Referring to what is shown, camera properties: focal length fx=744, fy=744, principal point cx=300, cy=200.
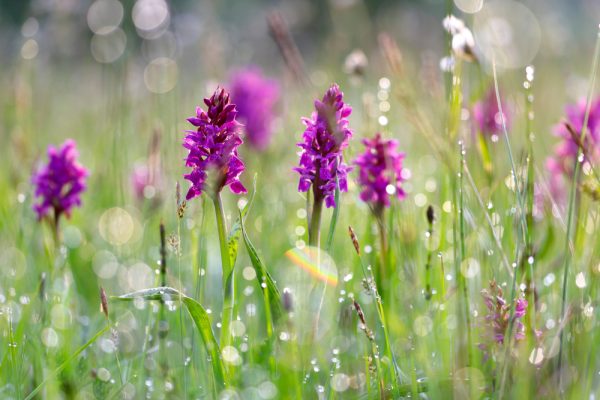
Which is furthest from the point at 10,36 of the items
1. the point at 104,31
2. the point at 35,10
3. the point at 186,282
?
the point at 186,282

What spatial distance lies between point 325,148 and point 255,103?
2758mm

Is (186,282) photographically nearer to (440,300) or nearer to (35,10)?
(440,300)

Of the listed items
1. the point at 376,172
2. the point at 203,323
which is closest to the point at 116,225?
the point at 376,172

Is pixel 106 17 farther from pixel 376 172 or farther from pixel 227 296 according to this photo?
pixel 227 296

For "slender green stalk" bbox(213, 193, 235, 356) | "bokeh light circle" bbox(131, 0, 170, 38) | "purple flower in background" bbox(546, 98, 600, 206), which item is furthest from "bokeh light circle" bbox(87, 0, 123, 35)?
"slender green stalk" bbox(213, 193, 235, 356)

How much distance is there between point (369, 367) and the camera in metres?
1.49

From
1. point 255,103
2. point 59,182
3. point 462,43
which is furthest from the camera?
point 255,103

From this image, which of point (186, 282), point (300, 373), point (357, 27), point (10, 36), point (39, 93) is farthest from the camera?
point (10, 36)

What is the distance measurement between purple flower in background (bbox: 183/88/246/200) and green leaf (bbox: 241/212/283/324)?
0.15 meters

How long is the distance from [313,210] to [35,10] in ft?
8.35

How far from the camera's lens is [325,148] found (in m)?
1.72

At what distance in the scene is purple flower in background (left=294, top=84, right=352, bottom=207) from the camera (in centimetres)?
169

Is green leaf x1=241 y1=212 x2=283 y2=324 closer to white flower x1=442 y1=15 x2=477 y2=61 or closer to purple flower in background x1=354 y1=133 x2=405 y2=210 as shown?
purple flower in background x1=354 y1=133 x2=405 y2=210

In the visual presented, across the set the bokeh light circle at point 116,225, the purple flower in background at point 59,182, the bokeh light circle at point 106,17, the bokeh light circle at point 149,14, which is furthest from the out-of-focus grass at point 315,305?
the bokeh light circle at point 106,17
